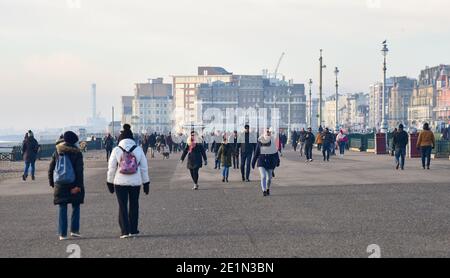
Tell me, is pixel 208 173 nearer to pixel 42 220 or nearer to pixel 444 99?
pixel 42 220

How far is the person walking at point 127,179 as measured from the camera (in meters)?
11.6

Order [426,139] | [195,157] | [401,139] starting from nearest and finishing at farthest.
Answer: [195,157] → [426,139] → [401,139]

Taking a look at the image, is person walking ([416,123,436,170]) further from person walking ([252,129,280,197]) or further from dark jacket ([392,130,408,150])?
person walking ([252,129,280,197])

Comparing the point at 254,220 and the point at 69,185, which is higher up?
the point at 69,185

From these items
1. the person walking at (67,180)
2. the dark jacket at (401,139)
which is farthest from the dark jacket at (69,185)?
the dark jacket at (401,139)

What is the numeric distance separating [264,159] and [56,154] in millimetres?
7482

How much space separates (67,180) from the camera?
11586 millimetres

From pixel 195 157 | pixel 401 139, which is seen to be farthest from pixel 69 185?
pixel 401 139

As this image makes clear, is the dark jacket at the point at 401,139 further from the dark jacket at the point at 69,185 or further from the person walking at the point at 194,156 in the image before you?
the dark jacket at the point at 69,185

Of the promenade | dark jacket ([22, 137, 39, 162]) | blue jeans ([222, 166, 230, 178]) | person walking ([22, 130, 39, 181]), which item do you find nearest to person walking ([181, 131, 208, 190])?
the promenade

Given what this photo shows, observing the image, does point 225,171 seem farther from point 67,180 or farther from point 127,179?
point 67,180

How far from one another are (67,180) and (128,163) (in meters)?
0.94

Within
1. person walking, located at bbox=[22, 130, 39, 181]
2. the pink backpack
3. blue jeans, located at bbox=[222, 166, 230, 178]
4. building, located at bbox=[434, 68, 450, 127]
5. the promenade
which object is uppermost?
building, located at bbox=[434, 68, 450, 127]

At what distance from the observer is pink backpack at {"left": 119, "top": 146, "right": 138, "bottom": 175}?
1162cm
